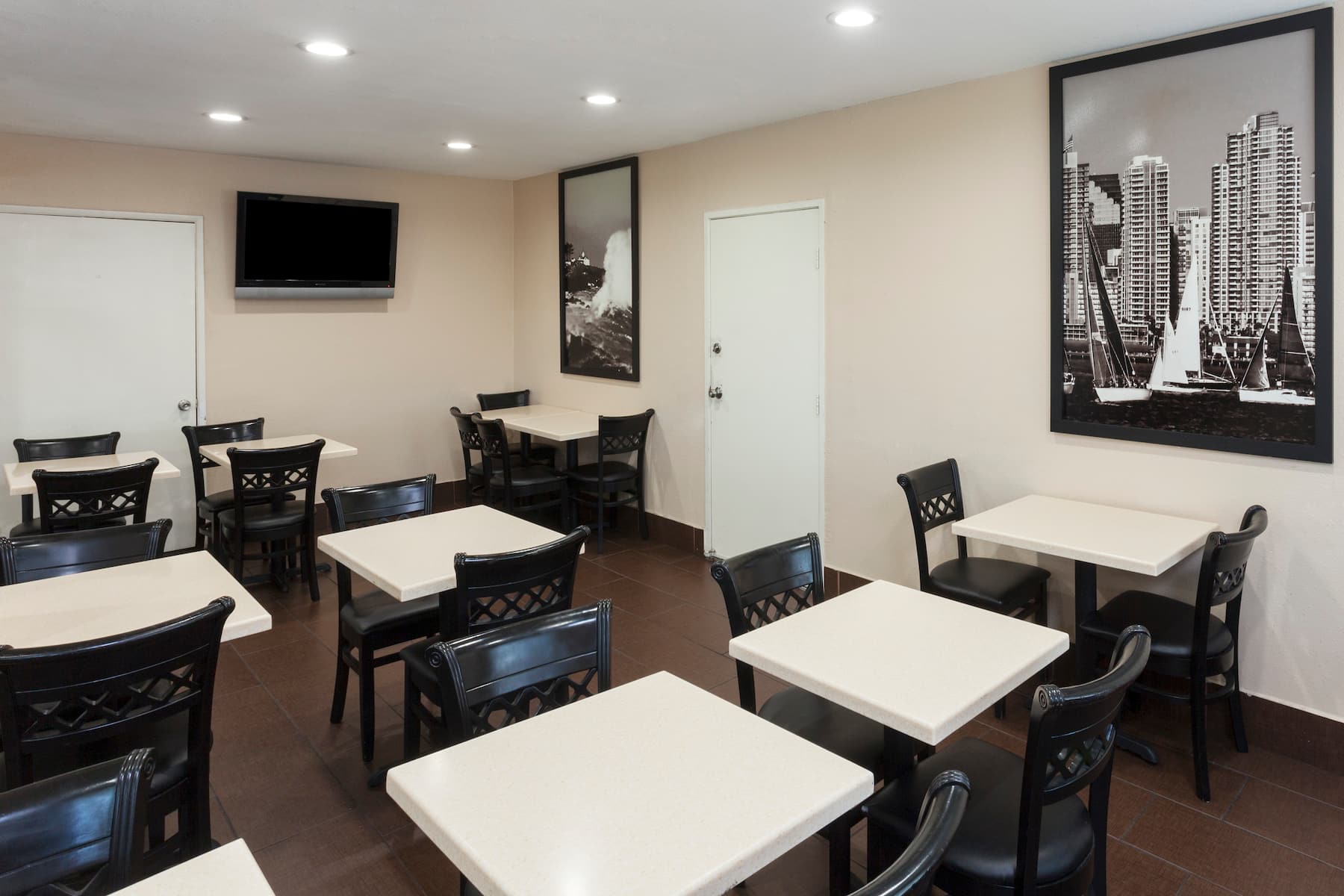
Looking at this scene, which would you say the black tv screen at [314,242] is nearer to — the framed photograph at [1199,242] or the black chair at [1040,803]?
the framed photograph at [1199,242]

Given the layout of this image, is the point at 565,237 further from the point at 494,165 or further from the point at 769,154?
the point at 769,154

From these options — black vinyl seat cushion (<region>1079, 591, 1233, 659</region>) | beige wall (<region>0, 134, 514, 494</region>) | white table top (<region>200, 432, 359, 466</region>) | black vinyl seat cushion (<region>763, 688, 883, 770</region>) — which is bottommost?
black vinyl seat cushion (<region>763, 688, 883, 770</region>)

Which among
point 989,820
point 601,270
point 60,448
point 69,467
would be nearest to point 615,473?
point 601,270

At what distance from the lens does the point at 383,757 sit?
9.88ft

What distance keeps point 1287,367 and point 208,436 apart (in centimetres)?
541

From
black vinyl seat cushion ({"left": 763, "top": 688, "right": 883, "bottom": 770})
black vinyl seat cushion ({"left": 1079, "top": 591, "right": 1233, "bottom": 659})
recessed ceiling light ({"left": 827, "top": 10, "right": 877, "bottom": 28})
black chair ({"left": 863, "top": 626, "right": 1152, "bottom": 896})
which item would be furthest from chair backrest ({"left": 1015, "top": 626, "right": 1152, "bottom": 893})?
recessed ceiling light ({"left": 827, "top": 10, "right": 877, "bottom": 28})

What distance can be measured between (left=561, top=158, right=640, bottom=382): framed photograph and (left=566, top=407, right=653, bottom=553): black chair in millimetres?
460

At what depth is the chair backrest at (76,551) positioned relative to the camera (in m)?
2.60

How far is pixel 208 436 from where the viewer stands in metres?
5.18

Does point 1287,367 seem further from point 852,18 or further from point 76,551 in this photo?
point 76,551

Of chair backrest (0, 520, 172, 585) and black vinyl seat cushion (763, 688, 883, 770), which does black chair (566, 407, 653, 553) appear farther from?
black vinyl seat cushion (763, 688, 883, 770)

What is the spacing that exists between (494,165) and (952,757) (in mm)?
5234

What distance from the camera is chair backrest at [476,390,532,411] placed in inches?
260

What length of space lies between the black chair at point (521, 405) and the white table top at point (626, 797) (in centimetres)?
456
